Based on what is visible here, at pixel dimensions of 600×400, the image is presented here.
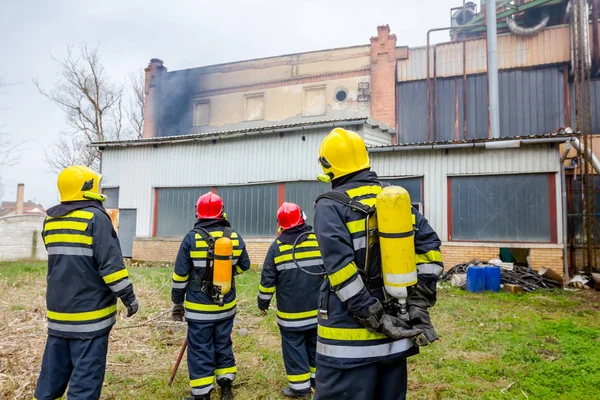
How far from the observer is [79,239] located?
2965 mm

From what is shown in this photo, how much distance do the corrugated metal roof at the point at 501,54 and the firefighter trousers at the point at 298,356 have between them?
568 inches

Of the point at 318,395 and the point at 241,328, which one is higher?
the point at 318,395

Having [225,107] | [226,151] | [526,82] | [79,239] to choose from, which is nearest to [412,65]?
[526,82]

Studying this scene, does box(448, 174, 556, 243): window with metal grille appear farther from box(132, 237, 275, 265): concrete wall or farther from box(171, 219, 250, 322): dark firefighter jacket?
box(132, 237, 275, 265): concrete wall

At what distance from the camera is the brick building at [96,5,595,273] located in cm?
989

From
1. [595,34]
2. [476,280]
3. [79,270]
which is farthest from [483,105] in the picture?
[79,270]

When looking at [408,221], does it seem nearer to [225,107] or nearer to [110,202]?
[110,202]

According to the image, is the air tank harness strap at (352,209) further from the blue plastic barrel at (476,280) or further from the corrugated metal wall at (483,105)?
the corrugated metal wall at (483,105)

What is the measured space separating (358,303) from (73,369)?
2.24 metres

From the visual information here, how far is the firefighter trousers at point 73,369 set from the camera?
284cm

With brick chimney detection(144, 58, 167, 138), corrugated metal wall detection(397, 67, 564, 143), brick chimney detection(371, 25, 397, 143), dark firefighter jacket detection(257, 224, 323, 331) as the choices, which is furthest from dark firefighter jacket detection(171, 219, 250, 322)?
brick chimney detection(144, 58, 167, 138)

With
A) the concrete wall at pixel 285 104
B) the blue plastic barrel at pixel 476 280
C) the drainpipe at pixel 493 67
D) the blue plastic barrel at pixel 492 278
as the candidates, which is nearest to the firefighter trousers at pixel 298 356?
the blue plastic barrel at pixel 476 280

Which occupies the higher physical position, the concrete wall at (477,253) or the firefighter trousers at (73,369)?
the concrete wall at (477,253)

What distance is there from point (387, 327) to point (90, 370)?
220 centimetres
